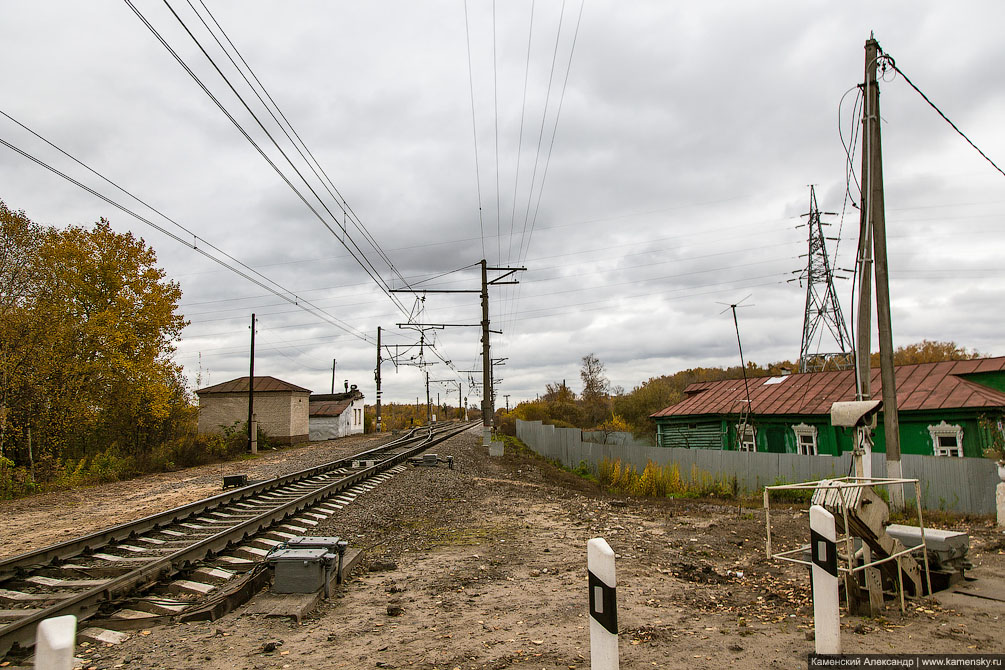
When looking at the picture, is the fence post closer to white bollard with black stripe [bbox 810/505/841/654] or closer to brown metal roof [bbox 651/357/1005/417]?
white bollard with black stripe [bbox 810/505/841/654]

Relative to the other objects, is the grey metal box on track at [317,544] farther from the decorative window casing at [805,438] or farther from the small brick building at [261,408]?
the small brick building at [261,408]

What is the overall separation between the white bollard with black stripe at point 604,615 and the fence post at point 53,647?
2.31 meters

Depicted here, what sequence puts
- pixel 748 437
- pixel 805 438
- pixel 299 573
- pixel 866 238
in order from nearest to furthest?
pixel 299 573 < pixel 866 238 < pixel 805 438 < pixel 748 437

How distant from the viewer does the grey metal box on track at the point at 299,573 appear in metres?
6.54

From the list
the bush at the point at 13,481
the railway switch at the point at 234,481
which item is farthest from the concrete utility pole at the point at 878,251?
Result: the bush at the point at 13,481

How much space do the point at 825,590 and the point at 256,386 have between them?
42857 millimetres

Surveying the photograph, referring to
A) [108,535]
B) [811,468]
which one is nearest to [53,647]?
[108,535]

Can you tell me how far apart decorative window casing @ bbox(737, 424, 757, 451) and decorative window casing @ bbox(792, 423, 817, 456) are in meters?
2.04

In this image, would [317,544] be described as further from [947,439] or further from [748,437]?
[748,437]

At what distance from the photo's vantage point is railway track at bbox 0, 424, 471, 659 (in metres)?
6.12

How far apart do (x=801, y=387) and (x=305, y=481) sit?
19.9 m

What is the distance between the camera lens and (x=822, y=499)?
644 cm

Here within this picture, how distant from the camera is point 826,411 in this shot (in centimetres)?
2253

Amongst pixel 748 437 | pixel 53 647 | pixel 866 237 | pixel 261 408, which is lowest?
pixel 748 437
